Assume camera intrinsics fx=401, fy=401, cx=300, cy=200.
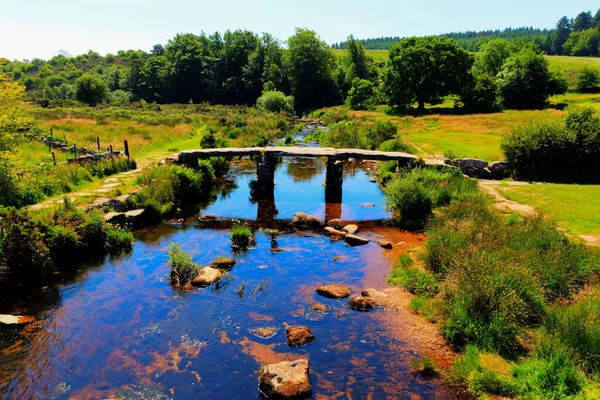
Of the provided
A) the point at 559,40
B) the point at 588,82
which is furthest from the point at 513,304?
the point at 559,40

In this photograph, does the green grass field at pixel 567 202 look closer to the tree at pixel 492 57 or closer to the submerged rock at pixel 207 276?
the submerged rock at pixel 207 276

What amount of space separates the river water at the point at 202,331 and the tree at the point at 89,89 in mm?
70119

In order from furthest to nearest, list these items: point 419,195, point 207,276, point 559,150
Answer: point 559,150, point 419,195, point 207,276

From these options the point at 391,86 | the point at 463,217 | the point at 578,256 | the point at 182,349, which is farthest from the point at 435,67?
the point at 182,349

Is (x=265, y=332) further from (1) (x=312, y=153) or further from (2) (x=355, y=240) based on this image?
(1) (x=312, y=153)

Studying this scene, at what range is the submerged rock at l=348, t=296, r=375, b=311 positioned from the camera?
443 inches

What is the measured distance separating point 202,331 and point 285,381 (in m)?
3.03

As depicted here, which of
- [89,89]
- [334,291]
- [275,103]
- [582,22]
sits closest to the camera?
[334,291]

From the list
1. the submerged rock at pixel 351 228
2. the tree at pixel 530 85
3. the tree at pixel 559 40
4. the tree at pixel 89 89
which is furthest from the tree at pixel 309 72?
the tree at pixel 559 40

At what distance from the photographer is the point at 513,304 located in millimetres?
9352

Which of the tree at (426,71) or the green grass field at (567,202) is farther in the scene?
the tree at (426,71)

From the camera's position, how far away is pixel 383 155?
2219 cm

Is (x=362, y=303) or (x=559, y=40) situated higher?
(x=559, y=40)

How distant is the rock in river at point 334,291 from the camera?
11.9 meters
